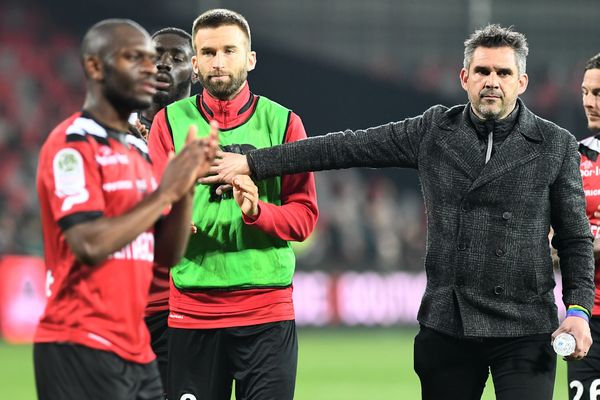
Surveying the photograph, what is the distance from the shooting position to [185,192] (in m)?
3.85

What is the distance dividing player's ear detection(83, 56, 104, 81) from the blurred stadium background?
11.6m

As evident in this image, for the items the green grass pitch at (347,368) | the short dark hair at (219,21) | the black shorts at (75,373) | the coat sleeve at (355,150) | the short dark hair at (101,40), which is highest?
the short dark hair at (219,21)

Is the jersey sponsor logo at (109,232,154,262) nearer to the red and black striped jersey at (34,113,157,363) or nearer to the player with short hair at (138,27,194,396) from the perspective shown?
the red and black striped jersey at (34,113,157,363)

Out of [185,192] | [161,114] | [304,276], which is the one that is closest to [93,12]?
[304,276]

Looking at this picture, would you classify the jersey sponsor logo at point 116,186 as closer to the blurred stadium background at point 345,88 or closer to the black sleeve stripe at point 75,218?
the black sleeve stripe at point 75,218

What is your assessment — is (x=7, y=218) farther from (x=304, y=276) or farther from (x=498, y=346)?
(x=498, y=346)

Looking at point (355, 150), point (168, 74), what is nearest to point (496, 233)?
point (355, 150)

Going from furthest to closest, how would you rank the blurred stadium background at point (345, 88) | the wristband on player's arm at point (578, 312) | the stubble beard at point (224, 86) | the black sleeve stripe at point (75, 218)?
the blurred stadium background at point (345, 88)
the stubble beard at point (224, 86)
the wristband on player's arm at point (578, 312)
the black sleeve stripe at point (75, 218)

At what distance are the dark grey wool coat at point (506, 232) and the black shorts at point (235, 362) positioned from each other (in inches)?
27.3

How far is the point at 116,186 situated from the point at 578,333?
A: 6.95 feet

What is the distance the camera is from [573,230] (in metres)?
4.96

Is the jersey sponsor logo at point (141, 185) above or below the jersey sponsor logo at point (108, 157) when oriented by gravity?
below

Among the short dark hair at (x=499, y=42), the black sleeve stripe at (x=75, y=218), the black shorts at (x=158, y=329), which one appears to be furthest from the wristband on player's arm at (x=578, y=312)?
the black sleeve stripe at (x=75, y=218)

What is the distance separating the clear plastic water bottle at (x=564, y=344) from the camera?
A: 4.72m
